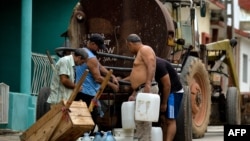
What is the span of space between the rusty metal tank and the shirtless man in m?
2.01

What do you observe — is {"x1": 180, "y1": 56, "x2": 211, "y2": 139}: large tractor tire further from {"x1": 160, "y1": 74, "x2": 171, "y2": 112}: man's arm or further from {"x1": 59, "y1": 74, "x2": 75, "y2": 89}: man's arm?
{"x1": 59, "y1": 74, "x2": 75, "y2": 89}: man's arm

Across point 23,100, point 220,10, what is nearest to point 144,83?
point 23,100

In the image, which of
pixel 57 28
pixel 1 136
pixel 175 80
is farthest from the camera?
pixel 57 28

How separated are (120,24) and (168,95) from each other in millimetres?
2285

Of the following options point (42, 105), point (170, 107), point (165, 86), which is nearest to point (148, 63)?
point (165, 86)

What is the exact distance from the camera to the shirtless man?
11.8m

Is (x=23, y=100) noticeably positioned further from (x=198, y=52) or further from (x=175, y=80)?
(x=175, y=80)

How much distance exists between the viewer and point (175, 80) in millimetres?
13141

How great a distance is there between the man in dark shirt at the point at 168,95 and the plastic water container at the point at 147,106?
105 centimetres

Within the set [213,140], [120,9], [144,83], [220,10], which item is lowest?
[213,140]

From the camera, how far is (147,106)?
456 inches

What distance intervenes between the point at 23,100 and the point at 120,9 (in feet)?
15.2

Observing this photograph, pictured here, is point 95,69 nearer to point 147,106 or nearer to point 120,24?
point 147,106

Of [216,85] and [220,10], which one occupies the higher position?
[220,10]
